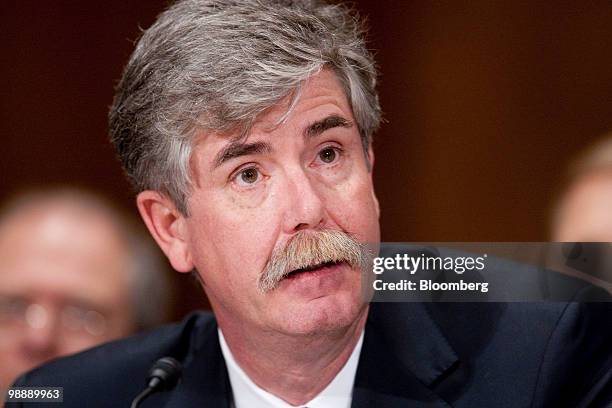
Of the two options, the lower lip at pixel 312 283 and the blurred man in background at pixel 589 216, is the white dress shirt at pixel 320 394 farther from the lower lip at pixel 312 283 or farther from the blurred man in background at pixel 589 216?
the blurred man in background at pixel 589 216

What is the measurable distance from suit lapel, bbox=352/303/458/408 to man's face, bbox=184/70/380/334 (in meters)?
0.15

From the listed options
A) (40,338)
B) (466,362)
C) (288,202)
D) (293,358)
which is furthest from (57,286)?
(466,362)

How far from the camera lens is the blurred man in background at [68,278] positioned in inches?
96.1

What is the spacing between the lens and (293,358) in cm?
204

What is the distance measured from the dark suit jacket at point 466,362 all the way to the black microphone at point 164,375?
2 cm

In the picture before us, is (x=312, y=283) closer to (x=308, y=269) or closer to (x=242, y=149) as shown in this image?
(x=308, y=269)

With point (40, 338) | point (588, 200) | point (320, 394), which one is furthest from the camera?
point (40, 338)

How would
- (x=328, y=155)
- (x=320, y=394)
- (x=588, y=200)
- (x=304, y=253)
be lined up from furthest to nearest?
(x=588, y=200) → (x=320, y=394) → (x=328, y=155) → (x=304, y=253)

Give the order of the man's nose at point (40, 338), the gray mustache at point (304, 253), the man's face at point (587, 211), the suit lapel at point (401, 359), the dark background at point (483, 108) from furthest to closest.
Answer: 1. the man's nose at point (40, 338)
2. the dark background at point (483, 108)
3. the man's face at point (587, 211)
4. the suit lapel at point (401, 359)
5. the gray mustache at point (304, 253)

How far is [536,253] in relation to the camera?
2.12 m

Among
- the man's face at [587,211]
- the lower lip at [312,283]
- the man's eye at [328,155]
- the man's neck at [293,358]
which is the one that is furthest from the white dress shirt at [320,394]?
the man's face at [587,211]

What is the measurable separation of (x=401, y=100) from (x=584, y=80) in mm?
411

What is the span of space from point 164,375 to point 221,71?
68cm

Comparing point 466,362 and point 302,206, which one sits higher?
point 302,206
